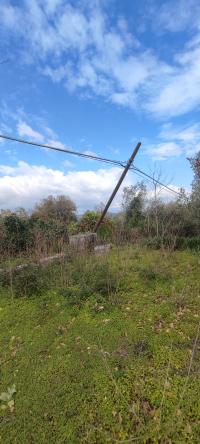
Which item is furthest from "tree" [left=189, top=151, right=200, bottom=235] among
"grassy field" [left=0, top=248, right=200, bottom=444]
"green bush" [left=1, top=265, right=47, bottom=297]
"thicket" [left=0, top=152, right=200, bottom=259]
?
"green bush" [left=1, top=265, right=47, bottom=297]

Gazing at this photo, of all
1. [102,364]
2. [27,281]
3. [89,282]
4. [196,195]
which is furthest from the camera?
[196,195]

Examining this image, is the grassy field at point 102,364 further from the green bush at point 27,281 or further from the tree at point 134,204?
the tree at point 134,204

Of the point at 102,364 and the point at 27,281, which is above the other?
the point at 27,281

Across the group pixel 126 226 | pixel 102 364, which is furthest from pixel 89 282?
pixel 126 226

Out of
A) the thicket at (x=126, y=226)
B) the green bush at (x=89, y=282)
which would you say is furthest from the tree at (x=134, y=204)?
the green bush at (x=89, y=282)

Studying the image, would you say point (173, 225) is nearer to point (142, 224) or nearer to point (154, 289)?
point (142, 224)

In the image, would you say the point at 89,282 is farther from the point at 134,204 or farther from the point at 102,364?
the point at 134,204

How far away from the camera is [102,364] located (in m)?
2.78

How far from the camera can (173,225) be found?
10.3 meters

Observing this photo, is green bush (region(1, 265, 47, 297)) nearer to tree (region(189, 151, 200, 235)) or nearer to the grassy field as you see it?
the grassy field

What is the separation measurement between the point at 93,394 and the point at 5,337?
166 centimetres

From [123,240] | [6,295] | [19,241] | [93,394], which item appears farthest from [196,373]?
[19,241]

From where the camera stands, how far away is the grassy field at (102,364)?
2086mm

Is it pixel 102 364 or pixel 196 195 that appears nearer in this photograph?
pixel 102 364
